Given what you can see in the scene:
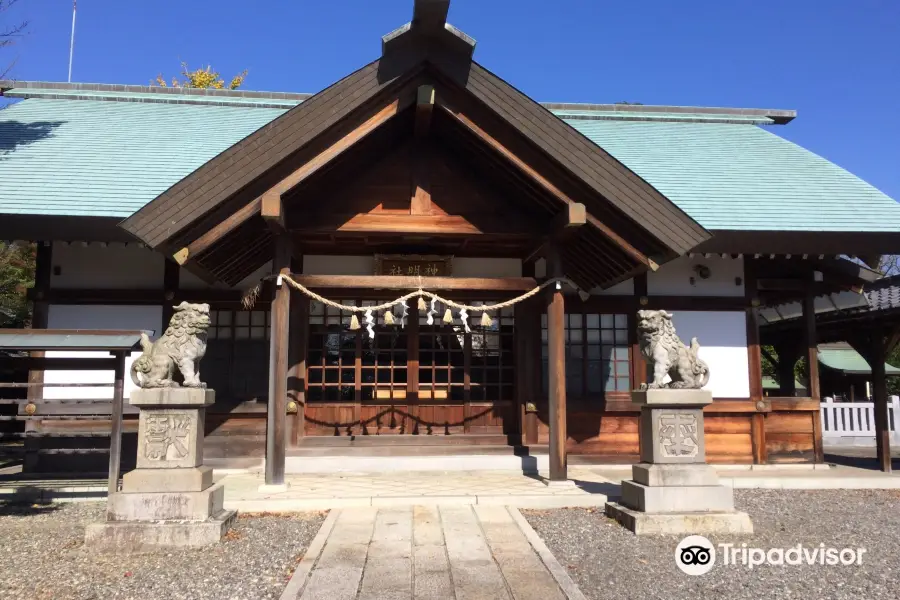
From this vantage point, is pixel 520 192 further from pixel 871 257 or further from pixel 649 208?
pixel 871 257

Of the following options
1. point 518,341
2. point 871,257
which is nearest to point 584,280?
point 518,341

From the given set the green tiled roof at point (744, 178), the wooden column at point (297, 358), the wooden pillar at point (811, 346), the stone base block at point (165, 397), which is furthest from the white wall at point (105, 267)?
the wooden pillar at point (811, 346)

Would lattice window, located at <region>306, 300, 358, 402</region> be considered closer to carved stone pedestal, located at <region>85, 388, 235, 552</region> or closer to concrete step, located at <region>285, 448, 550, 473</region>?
concrete step, located at <region>285, 448, 550, 473</region>

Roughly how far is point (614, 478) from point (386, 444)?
3495 mm

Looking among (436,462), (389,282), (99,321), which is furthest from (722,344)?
(99,321)

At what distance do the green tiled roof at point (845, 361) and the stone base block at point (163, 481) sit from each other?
72.3ft

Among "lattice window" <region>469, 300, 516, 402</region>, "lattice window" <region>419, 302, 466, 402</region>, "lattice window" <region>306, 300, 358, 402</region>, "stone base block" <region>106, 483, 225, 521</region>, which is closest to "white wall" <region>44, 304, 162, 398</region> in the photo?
"lattice window" <region>306, 300, 358, 402</region>

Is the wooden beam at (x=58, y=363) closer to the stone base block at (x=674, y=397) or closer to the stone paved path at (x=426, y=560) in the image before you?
the stone paved path at (x=426, y=560)

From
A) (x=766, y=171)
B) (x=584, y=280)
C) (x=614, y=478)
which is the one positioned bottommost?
(x=614, y=478)

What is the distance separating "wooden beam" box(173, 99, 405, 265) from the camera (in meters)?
6.83

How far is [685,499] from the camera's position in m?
6.03

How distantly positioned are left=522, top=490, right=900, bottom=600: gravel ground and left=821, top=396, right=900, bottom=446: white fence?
996 centimetres

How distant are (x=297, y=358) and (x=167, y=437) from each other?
12.1ft

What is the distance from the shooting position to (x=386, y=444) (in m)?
9.38
